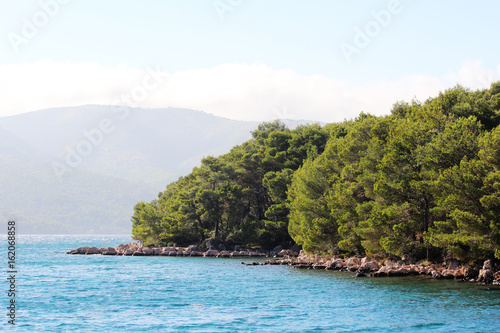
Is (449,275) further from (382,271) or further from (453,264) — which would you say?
(382,271)

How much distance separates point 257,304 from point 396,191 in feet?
60.6

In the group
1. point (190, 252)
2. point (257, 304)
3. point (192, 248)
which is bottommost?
point (257, 304)

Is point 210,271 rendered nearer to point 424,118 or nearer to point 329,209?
point 329,209

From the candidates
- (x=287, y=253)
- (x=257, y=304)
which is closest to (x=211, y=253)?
(x=287, y=253)

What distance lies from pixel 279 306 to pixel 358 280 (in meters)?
13.5

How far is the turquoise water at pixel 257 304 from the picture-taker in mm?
28312

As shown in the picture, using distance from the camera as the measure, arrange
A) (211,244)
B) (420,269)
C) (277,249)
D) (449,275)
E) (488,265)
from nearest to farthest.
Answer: (488,265) → (449,275) → (420,269) → (277,249) → (211,244)

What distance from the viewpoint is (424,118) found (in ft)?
176

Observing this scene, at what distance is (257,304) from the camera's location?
36344 millimetres

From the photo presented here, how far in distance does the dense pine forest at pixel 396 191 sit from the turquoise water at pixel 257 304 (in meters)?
4.40

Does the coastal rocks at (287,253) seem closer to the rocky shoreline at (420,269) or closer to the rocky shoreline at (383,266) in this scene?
the rocky shoreline at (383,266)

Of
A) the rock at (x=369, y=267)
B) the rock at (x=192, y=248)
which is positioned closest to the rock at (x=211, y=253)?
the rock at (x=192, y=248)

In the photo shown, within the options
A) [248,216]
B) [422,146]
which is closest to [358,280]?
[422,146]

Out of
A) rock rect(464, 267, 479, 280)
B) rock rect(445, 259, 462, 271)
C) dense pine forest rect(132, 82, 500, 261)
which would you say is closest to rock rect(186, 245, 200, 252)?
dense pine forest rect(132, 82, 500, 261)
